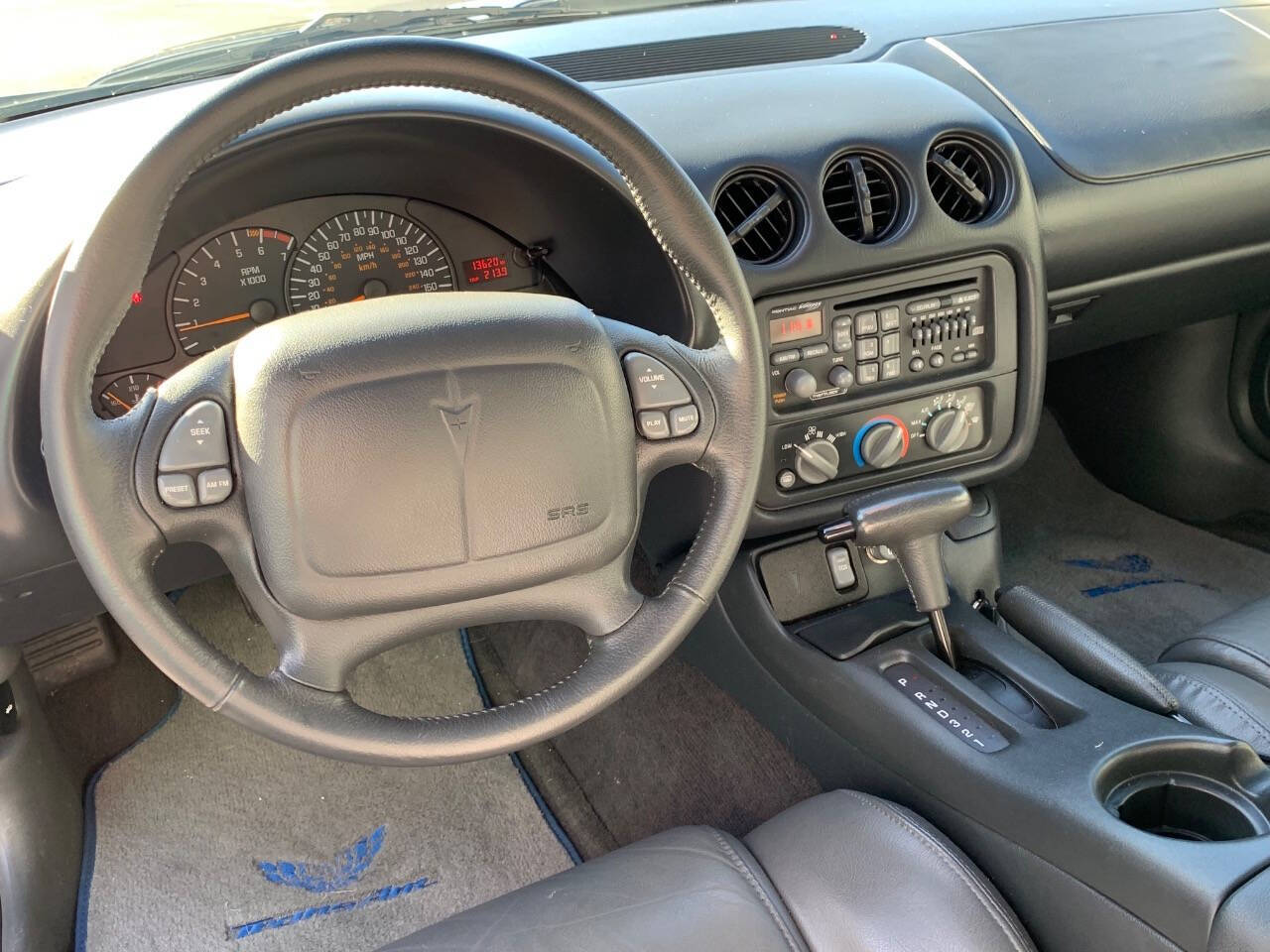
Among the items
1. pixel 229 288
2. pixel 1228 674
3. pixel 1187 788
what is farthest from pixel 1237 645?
pixel 229 288

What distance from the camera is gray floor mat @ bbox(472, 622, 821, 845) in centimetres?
162

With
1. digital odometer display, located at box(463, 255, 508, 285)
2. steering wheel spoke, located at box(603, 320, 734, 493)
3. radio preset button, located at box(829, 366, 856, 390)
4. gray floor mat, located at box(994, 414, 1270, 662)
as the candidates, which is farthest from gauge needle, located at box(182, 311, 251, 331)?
gray floor mat, located at box(994, 414, 1270, 662)

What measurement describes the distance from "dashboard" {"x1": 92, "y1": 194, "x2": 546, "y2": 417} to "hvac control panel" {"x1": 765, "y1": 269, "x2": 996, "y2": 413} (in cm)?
33

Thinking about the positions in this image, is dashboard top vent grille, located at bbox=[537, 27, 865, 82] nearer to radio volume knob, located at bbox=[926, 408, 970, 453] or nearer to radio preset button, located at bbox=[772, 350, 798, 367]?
radio preset button, located at bbox=[772, 350, 798, 367]

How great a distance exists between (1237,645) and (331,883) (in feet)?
4.23

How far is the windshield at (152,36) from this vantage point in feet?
4.50

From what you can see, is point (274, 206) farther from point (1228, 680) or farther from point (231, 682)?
point (1228, 680)

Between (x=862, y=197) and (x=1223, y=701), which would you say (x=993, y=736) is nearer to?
(x=1223, y=701)

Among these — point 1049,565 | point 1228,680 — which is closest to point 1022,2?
point 1049,565

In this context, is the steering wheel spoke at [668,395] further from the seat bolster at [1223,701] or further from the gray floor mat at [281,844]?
the gray floor mat at [281,844]

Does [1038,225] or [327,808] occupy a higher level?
[1038,225]

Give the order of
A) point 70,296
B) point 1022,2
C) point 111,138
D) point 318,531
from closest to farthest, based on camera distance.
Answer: point 70,296 → point 318,531 → point 111,138 → point 1022,2

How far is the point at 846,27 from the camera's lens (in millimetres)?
1791

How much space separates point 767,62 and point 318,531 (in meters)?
1.01
